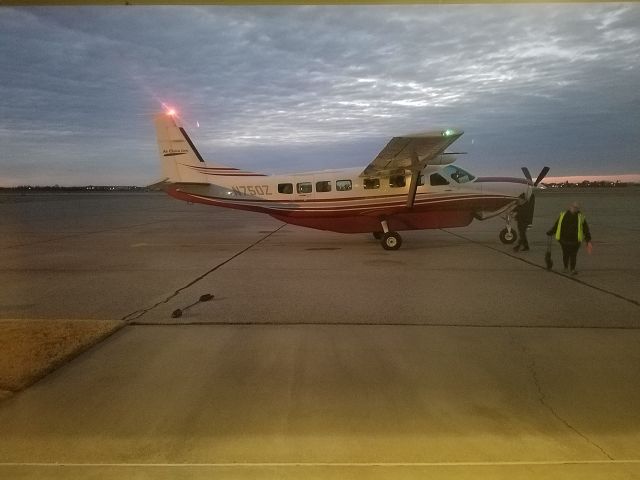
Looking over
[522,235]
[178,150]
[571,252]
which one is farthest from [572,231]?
[178,150]

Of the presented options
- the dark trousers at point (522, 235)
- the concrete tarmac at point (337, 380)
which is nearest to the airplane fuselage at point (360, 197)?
the dark trousers at point (522, 235)

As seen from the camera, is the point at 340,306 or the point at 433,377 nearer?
the point at 433,377

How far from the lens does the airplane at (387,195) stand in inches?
659

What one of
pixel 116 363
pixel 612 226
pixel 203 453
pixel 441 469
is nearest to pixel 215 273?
pixel 116 363

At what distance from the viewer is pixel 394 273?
12.1 meters

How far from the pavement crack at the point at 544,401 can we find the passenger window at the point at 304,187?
11.6 m

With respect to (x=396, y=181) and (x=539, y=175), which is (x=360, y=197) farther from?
(x=539, y=175)

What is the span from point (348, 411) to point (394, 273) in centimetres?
745

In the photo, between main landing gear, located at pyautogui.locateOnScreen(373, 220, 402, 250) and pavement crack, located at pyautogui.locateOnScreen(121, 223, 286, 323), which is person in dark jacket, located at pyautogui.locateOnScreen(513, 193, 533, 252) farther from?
pavement crack, located at pyautogui.locateOnScreen(121, 223, 286, 323)

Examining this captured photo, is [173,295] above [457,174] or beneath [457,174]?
beneath

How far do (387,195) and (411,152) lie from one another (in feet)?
7.36

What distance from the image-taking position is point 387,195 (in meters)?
16.9

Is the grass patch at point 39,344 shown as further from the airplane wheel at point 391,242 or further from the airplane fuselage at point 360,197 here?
the airplane fuselage at point 360,197

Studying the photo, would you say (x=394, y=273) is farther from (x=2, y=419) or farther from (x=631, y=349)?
(x=2, y=419)
